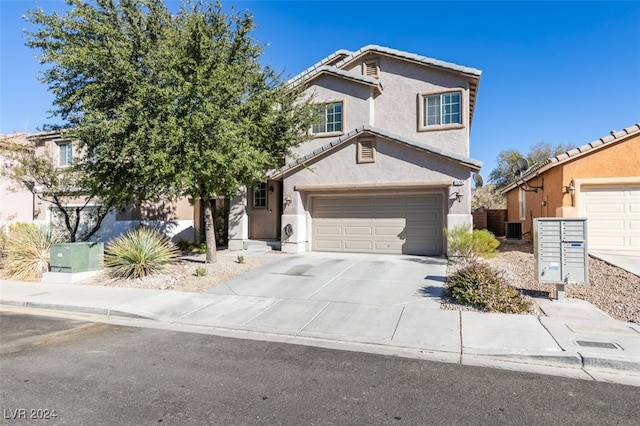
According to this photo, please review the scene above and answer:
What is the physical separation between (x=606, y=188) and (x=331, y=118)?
11.2 metres

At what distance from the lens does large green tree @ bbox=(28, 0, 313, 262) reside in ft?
32.8

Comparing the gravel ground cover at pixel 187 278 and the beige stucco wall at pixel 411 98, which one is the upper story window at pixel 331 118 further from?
the gravel ground cover at pixel 187 278

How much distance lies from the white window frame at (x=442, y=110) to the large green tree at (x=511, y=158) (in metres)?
26.2

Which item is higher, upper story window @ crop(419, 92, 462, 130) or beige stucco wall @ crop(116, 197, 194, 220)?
upper story window @ crop(419, 92, 462, 130)

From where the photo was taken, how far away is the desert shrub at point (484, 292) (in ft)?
24.2

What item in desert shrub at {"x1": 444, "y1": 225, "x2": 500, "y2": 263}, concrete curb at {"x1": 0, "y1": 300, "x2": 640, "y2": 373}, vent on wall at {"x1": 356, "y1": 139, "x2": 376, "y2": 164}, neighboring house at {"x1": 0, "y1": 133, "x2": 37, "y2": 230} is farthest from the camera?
neighboring house at {"x1": 0, "y1": 133, "x2": 37, "y2": 230}

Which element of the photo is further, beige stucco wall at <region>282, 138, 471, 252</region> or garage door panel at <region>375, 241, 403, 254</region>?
garage door panel at <region>375, 241, 403, 254</region>

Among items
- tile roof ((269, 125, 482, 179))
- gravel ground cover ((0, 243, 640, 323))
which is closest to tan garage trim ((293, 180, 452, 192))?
tile roof ((269, 125, 482, 179))

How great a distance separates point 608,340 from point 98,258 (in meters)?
13.4

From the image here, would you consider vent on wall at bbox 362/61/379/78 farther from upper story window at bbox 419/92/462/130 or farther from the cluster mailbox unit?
the cluster mailbox unit

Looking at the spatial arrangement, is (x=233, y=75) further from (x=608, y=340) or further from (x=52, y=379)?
(x=608, y=340)

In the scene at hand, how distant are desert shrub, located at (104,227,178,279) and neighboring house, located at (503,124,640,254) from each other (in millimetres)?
14033

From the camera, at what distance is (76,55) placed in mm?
9727

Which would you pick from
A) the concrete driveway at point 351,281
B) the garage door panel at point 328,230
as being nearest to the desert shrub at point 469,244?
the concrete driveway at point 351,281
